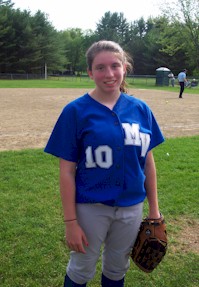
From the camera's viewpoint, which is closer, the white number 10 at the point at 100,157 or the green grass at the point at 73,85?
the white number 10 at the point at 100,157

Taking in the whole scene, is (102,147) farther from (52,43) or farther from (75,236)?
(52,43)

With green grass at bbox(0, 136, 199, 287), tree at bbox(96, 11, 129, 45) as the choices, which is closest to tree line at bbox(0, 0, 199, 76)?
tree at bbox(96, 11, 129, 45)

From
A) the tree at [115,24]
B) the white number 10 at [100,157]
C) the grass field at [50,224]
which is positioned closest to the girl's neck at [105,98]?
the white number 10 at [100,157]

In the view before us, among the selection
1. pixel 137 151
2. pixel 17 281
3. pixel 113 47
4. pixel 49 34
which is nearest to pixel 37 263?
pixel 17 281

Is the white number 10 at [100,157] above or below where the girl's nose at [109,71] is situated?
below

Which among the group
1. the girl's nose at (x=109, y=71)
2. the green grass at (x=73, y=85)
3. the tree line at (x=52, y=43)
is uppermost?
the tree line at (x=52, y=43)

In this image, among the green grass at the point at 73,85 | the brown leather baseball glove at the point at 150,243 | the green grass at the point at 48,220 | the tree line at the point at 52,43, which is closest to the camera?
the brown leather baseball glove at the point at 150,243

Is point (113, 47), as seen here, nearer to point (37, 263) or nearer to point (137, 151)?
point (137, 151)

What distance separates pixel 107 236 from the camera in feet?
7.02

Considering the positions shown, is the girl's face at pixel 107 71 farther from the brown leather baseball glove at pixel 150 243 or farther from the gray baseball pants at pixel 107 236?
the brown leather baseball glove at pixel 150 243

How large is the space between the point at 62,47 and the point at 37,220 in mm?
57572

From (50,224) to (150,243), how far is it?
1.67 m

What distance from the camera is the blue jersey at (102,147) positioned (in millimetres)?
1909

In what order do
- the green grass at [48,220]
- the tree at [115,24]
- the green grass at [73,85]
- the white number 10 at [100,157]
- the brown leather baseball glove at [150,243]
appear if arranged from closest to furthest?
1. the white number 10 at [100,157]
2. the brown leather baseball glove at [150,243]
3. the green grass at [48,220]
4. the green grass at [73,85]
5. the tree at [115,24]
